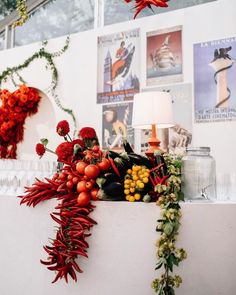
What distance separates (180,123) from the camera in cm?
315

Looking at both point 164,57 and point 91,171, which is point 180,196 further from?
point 164,57

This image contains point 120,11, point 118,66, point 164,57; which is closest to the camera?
point 164,57

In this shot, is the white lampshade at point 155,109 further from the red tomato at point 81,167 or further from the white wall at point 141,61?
the red tomato at point 81,167

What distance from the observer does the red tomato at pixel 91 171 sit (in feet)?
3.96

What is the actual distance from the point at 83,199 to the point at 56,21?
384 centimetres

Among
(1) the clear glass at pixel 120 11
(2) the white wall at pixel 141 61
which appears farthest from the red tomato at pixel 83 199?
(1) the clear glass at pixel 120 11

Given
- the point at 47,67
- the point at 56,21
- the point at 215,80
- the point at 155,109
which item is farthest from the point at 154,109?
the point at 56,21

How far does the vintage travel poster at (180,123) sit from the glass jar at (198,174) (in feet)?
6.38

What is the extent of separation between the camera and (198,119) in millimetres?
3080

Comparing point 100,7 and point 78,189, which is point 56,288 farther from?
point 100,7

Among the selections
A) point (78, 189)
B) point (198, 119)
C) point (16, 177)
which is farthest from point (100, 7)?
point (78, 189)

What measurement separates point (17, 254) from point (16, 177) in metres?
0.33

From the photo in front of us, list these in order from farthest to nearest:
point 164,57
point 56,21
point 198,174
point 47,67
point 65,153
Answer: point 56,21
point 47,67
point 164,57
point 65,153
point 198,174

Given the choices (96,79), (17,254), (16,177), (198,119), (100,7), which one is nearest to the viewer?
(17,254)
